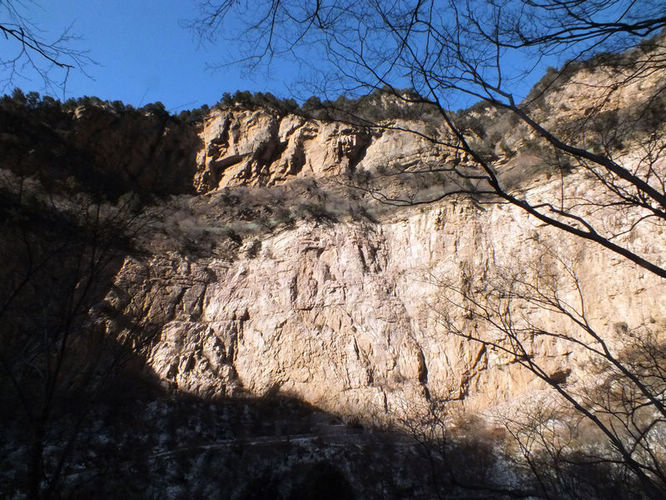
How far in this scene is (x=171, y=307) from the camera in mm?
12109

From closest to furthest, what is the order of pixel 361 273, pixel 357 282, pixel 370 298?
pixel 370 298, pixel 357 282, pixel 361 273

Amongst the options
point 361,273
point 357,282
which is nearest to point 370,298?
point 357,282

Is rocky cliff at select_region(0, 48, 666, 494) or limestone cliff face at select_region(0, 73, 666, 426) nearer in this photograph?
rocky cliff at select_region(0, 48, 666, 494)

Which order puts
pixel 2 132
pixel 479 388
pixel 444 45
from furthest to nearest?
pixel 2 132 < pixel 479 388 < pixel 444 45

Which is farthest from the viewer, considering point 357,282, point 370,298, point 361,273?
point 361,273

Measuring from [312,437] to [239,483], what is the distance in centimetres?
195

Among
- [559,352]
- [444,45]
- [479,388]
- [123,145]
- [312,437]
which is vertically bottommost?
[312,437]

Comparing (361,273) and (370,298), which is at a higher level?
(361,273)

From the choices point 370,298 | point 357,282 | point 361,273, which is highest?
point 361,273

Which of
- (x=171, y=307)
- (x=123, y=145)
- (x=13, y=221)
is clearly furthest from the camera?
(x=123, y=145)

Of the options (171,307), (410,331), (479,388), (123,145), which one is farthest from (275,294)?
(123,145)

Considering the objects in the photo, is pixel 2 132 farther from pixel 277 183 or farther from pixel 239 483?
pixel 239 483

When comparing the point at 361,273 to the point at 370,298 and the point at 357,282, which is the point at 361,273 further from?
the point at 370,298

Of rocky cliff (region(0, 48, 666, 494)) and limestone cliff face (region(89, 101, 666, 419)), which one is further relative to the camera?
limestone cliff face (region(89, 101, 666, 419))
